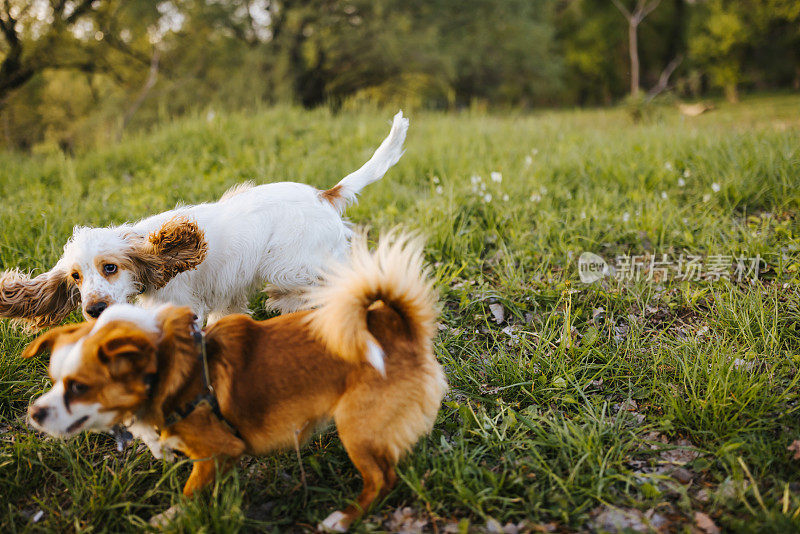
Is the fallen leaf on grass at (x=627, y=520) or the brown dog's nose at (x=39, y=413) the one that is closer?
the brown dog's nose at (x=39, y=413)

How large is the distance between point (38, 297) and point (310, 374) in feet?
6.31

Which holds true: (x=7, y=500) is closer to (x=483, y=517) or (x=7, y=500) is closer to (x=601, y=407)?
(x=483, y=517)

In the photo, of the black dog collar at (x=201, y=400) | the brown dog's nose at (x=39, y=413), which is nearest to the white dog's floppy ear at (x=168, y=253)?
the black dog collar at (x=201, y=400)

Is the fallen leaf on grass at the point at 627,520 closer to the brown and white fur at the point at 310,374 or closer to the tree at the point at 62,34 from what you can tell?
the brown and white fur at the point at 310,374

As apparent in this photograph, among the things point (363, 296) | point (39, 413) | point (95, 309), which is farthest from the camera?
point (95, 309)

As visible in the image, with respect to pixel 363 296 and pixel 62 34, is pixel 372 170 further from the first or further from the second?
pixel 62 34

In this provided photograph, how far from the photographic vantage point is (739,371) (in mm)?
2471

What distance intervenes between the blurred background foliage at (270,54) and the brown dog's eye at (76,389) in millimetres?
7792

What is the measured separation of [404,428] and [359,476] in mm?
526

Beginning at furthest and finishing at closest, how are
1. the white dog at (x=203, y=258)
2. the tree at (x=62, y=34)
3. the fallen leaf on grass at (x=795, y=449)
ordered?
the tree at (x=62, y=34) < the white dog at (x=203, y=258) < the fallen leaf on grass at (x=795, y=449)

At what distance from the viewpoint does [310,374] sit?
1954 mm

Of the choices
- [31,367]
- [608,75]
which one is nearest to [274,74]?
[31,367]

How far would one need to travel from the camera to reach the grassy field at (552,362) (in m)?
2.08

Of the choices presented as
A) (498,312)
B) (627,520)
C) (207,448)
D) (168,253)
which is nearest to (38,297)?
(168,253)
